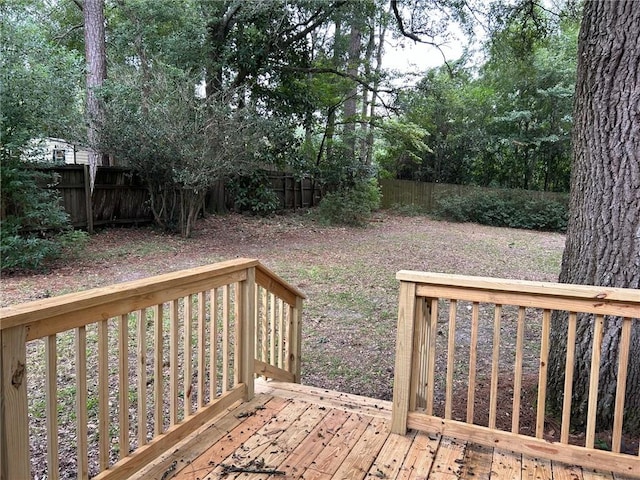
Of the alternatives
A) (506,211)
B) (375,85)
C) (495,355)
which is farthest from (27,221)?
(506,211)

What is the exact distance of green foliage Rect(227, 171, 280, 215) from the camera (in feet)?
38.9

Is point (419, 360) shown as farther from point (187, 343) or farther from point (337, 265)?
point (337, 265)

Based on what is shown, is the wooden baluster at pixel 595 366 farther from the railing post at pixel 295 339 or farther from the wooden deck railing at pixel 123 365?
the railing post at pixel 295 339

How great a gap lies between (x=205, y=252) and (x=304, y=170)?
5.02 metres

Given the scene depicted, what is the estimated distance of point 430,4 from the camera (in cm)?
948

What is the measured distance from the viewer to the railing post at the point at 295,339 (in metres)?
3.51

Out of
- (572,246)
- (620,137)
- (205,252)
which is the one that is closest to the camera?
(620,137)

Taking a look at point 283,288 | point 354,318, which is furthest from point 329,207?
point 283,288

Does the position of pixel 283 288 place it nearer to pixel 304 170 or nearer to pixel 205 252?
pixel 205 252

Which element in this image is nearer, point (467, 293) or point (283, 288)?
point (467, 293)

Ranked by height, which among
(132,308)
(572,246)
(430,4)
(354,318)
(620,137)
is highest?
(430,4)

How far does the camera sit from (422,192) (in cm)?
1688

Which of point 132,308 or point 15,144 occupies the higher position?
point 15,144

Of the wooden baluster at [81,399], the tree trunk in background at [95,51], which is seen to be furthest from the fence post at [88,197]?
the wooden baluster at [81,399]
